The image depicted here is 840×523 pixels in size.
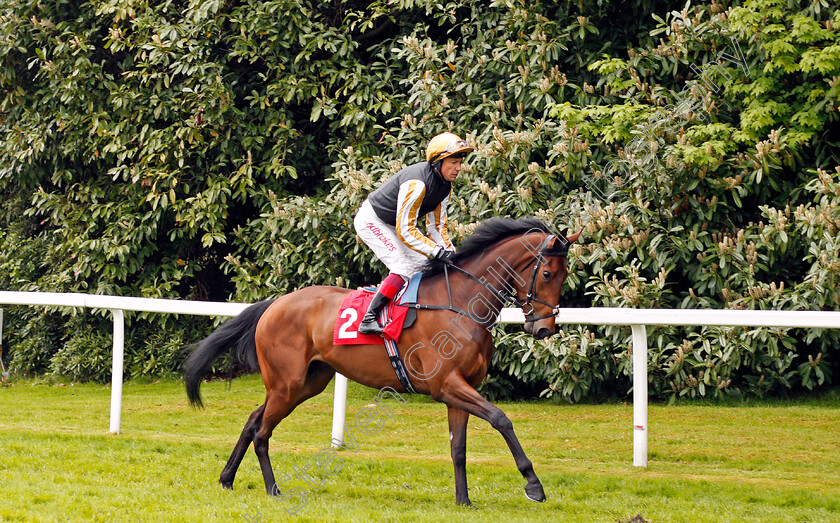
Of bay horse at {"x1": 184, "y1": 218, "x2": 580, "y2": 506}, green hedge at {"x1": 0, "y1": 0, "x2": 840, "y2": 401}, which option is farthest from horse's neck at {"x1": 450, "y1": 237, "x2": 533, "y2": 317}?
green hedge at {"x1": 0, "y1": 0, "x2": 840, "y2": 401}

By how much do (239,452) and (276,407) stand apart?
406 mm

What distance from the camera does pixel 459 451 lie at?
5.61 m

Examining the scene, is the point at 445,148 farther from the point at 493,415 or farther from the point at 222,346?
the point at 222,346

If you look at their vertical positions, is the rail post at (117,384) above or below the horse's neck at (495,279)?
below

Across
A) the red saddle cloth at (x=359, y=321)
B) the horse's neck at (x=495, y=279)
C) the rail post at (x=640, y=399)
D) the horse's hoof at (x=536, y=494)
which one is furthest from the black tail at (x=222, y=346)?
the rail post at (x=640, y=399)

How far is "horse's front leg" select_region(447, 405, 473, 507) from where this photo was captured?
5.51 m

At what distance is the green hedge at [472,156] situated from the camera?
8656mm

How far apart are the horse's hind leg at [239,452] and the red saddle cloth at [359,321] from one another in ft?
2.81

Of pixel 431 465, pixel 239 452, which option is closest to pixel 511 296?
pixel 431 465

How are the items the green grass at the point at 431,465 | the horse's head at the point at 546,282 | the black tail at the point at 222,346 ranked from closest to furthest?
1. the green grass at the point at 431,465
2. the horse's head at the point at 546,282
3. the black tail at the point at 222,346

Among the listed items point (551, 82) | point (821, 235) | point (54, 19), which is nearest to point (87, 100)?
point (54, 19)

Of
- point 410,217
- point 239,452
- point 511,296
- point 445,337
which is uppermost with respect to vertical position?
point 410,217

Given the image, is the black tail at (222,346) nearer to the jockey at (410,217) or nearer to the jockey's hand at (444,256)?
the jockey at (410,217)

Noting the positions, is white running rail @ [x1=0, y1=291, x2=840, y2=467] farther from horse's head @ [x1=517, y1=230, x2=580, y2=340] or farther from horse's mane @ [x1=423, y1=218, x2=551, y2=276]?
horse's mane @ [x1=423, y1=218, x2=551, y2=276]
